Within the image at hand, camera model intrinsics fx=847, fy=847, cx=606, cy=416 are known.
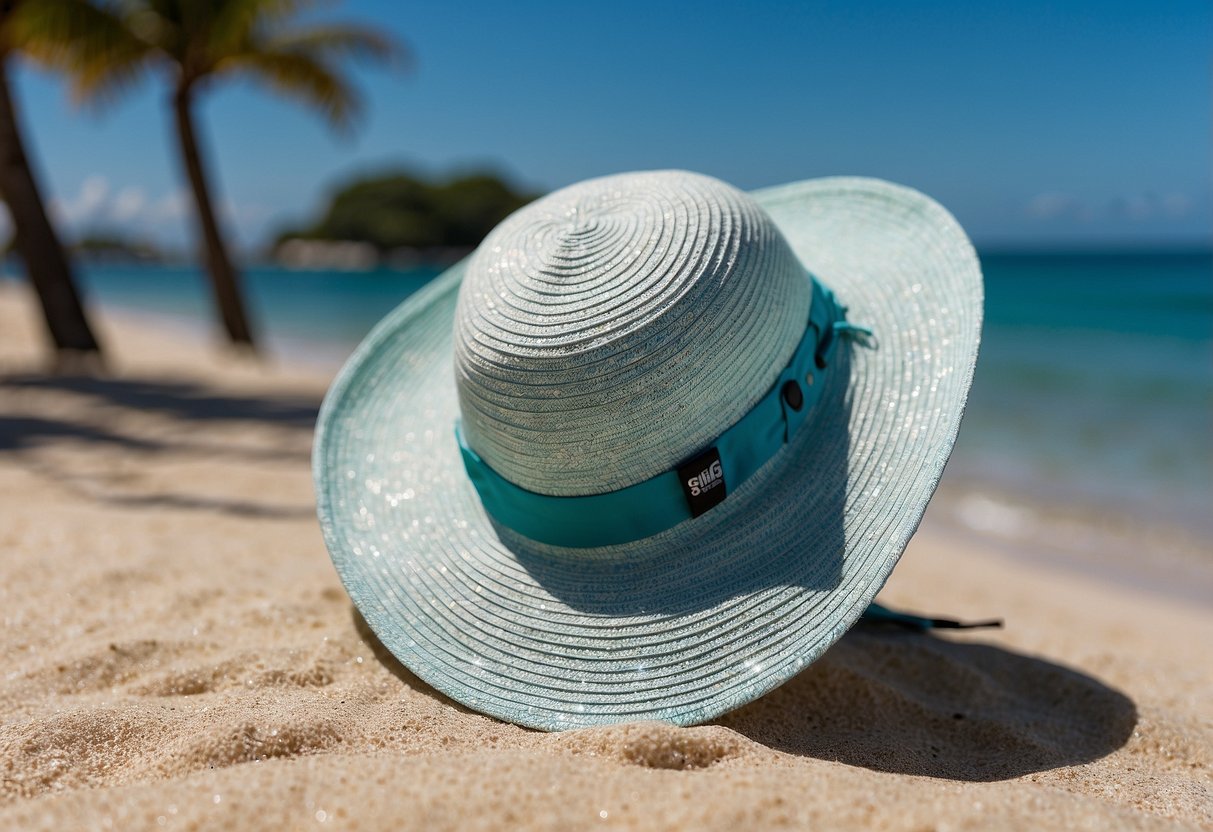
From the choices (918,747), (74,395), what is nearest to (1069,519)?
(918,747)

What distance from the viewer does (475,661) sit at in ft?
5.67

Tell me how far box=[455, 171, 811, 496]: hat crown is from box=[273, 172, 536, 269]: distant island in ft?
215

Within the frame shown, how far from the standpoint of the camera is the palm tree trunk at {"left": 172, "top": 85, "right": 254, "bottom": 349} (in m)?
9.09

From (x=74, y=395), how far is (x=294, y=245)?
80.8 metres

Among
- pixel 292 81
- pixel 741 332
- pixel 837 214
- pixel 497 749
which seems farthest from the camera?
pixel 292 81

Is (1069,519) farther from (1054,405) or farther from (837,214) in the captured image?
(1054,405)

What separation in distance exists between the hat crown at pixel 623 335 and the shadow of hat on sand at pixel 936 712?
64 cm

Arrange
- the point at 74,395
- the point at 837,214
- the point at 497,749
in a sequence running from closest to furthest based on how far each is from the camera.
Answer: the point at 497,749 < the point at 837,214 < the point at 74,395

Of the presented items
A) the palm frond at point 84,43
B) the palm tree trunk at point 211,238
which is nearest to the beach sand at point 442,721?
the palm frond at point 84,43

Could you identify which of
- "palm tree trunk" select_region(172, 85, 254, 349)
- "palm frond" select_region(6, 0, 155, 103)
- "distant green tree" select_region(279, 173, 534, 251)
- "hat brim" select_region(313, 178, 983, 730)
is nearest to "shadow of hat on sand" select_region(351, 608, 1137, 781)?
"hat brim" select_region(313, 178, 983, 730)

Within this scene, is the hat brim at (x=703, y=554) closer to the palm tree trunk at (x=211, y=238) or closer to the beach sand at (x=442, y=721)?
the beach sand at (x=442, y=721)

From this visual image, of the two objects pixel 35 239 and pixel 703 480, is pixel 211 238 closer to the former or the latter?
pixel 35 239

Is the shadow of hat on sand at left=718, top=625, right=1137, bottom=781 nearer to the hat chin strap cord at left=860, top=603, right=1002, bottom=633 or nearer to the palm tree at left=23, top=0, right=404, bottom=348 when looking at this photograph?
the hat chin strap cord at left=860, top=603, right=1002, bottom=633

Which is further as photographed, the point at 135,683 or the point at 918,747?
the point at 135,683
